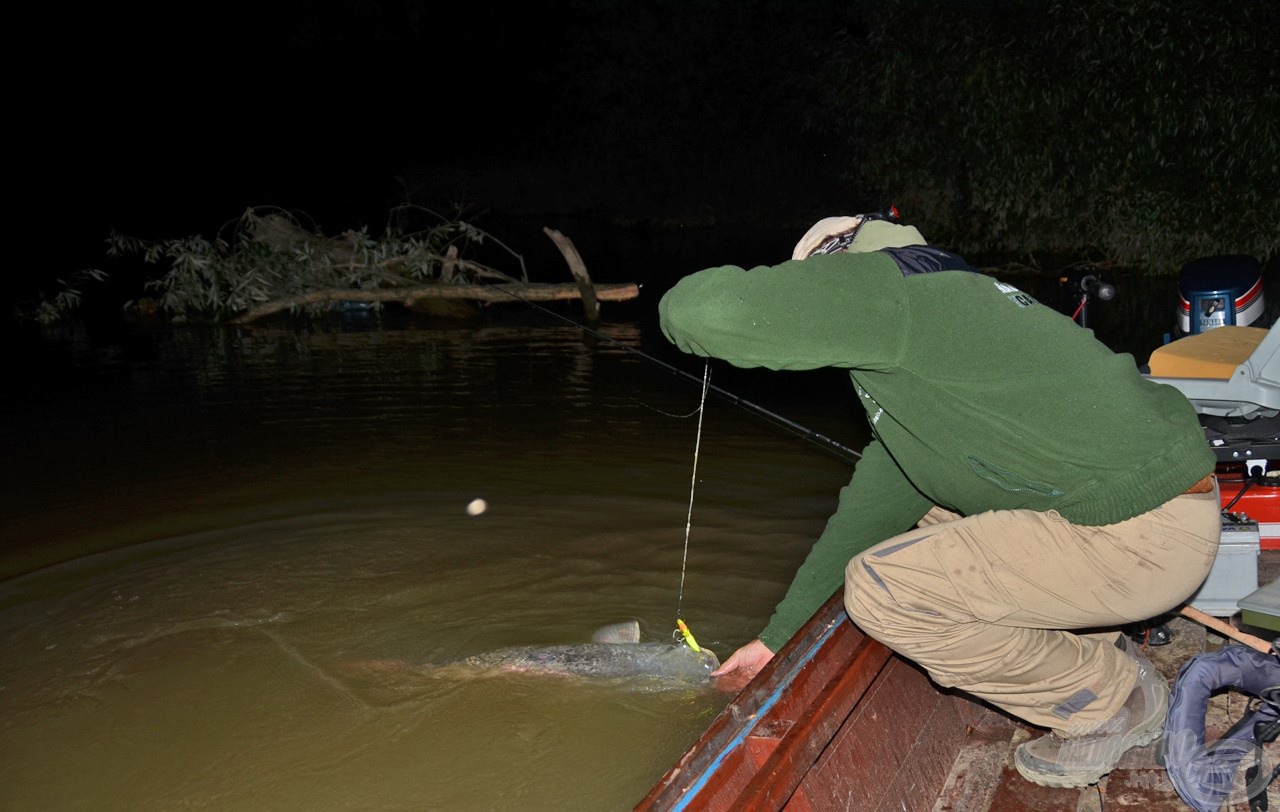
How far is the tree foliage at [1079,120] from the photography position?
1188 centimetres

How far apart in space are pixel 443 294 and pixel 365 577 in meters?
Result: 9.10

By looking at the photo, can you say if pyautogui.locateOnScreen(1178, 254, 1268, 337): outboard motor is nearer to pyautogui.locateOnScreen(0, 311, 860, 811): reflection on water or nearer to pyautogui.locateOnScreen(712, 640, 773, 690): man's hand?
pyautogui.locateOnScreen(0, 311, 860, 811): reflection on water

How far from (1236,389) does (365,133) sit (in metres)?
34.1

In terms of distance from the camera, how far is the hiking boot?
2.37 metres

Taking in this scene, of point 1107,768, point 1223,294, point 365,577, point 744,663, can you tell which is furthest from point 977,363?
point 365,577

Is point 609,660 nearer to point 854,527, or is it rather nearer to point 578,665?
point 578,665

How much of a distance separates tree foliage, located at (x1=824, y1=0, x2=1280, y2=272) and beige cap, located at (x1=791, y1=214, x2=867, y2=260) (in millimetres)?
11808

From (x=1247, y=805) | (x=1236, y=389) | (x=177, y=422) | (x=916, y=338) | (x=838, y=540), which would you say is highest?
(x=916, y=338)

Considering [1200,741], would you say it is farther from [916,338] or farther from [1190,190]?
[1190,190]

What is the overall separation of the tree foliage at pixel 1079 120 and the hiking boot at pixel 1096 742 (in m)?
11.7

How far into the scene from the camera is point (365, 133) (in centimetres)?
3412

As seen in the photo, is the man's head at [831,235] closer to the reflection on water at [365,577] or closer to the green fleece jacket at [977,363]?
the green fleece jacket at [977,363]

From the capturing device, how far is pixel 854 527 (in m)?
2.73

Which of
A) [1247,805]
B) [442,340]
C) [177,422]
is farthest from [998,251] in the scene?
[1247,805]
